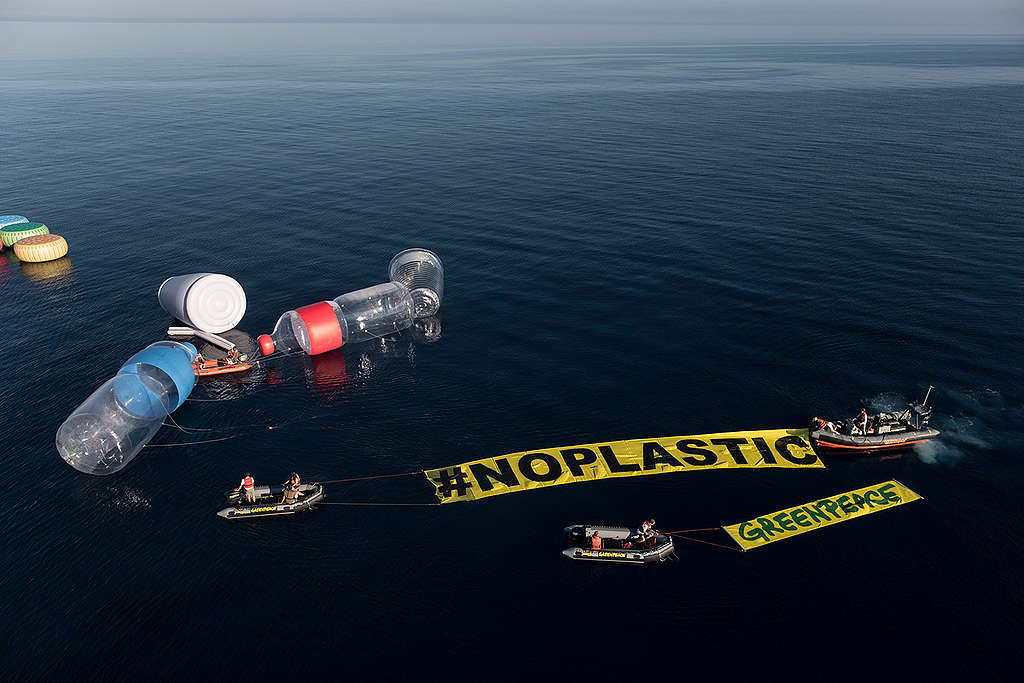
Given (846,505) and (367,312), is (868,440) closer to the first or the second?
(846,505)

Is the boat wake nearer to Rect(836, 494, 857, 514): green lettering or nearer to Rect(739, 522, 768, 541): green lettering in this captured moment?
Rect(836, 494, 857, 514): green lettering

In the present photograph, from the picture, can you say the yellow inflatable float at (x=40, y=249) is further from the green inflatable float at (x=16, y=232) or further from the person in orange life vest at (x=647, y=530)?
the person in orange life vest at (x=647, y=530)

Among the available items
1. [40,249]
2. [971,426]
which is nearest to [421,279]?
[971,426]

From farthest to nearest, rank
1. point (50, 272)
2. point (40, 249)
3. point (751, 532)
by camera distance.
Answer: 1. point (40, 249)
2. point (50, 272)
3. point (751, 532)

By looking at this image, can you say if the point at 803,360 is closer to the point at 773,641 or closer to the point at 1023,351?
the point at 1023,351

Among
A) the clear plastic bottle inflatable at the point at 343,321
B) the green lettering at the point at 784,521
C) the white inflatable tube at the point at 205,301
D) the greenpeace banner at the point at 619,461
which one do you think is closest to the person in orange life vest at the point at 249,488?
the greenpeace banner at the point at 619,461

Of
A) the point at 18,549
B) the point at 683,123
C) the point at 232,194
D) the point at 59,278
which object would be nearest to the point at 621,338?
the point at 18,549

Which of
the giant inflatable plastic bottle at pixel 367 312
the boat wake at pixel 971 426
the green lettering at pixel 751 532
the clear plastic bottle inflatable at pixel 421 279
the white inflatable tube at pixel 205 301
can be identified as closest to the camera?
the green lettering at pixel 751 532
